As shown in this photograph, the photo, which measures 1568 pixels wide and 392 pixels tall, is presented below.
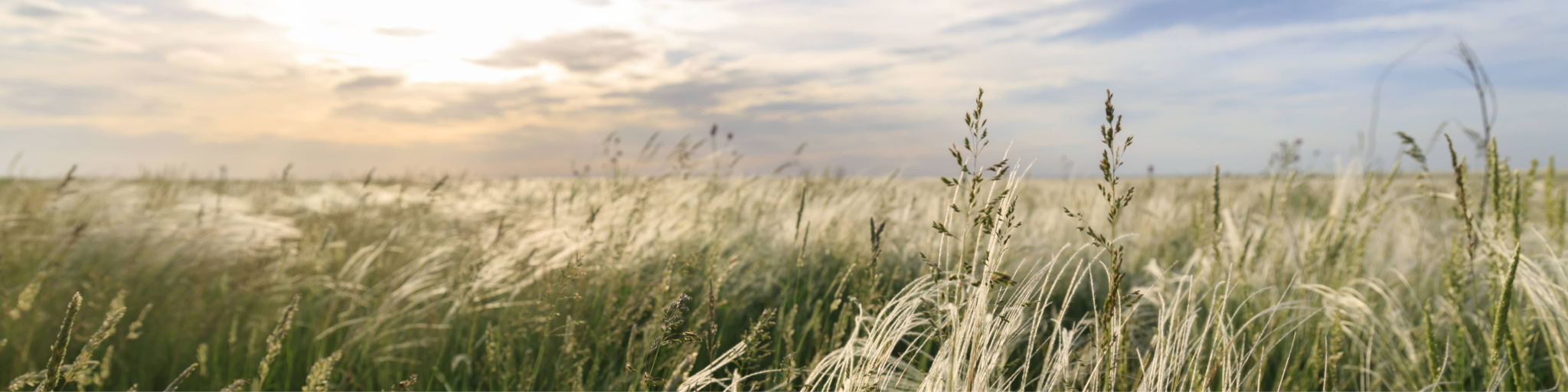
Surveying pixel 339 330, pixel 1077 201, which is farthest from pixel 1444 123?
pixel 339 330

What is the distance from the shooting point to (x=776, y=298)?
333 centimetres

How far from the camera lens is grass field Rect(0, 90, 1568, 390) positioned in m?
1.70

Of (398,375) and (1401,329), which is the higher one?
(1401,329)

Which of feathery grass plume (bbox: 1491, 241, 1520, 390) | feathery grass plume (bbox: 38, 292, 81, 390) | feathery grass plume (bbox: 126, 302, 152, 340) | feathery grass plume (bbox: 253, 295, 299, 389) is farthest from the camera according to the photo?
feathery grass plume (bbox: 126, 302, 152, 340)

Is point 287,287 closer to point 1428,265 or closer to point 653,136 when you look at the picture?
point 653,136

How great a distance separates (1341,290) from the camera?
2.83 meters

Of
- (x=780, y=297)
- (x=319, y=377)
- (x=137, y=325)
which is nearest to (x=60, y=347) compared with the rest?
(x=319, y=377)

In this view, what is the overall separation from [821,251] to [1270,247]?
2.39m

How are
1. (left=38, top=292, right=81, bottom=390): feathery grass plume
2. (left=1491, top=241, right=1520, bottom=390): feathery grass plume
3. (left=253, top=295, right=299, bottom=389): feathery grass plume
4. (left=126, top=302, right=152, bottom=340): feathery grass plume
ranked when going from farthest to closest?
(left=126, top=302, right=152, bottom=340): feathery grass plume
(left=253, top=295, right=299, bottom=389): feathery grass plume
(left=1491, top=241, right=1520, bottom=390): feathery grass plume
(left=38, top=292, right=81, bottom=390): feathery grass plume

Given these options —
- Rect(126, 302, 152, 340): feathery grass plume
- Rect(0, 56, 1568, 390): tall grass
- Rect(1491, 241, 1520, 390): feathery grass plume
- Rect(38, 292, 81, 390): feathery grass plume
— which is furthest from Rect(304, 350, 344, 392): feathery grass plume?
Rect(1491, 241, 1520, 390): feathery grass plume

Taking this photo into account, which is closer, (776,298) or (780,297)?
(780,297)

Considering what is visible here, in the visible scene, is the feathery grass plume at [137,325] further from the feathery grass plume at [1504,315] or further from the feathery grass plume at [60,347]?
the feathery grass plume at [1504,315]

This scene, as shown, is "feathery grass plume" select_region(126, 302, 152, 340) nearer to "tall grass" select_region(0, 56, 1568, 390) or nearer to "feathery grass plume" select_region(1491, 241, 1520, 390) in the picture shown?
"tall grass" select_region(0, 56, 1568, 390)

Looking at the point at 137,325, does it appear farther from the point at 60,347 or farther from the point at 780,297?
the point at 780,297
